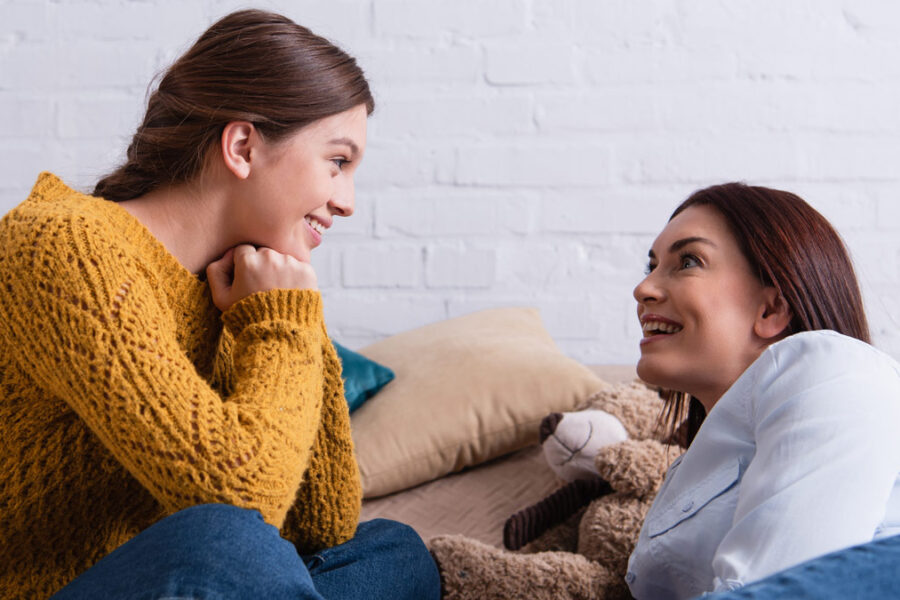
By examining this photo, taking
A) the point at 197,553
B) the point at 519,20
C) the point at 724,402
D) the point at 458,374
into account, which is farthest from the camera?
the point at 519,20

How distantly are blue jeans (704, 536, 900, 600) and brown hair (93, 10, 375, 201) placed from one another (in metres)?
0.72

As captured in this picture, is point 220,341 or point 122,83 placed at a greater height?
point 122,83

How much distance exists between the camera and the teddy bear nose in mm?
1389

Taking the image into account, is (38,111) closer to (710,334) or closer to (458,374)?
(458,374)

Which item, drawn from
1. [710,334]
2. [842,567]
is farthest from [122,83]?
[842,567]

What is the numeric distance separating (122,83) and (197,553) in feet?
4.86

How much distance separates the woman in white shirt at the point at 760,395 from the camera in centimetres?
70

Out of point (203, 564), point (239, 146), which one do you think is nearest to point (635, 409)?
point (239, 146)

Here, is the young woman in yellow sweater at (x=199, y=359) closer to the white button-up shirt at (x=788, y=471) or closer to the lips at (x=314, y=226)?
the lips at (x=314, y=226)

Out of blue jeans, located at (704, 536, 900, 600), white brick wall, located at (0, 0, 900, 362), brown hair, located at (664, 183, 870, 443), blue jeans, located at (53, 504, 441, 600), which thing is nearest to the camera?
blue jeans, located at (704, 536, 900, 600)

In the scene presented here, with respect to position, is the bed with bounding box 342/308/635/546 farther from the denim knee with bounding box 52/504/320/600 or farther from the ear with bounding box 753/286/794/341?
the denim knee with bounding box 52/504/320/600

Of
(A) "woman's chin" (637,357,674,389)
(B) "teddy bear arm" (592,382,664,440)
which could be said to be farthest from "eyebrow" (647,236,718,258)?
(B) "teddy bear arm" (592,382,664,440)

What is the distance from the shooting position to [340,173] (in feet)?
3.52

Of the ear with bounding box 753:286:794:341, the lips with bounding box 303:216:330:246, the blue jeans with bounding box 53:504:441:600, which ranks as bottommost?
the blue jeans with bounding box 53:504:441:600
